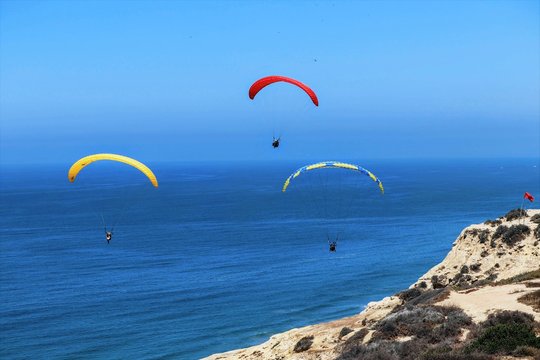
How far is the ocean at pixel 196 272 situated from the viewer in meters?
47.0

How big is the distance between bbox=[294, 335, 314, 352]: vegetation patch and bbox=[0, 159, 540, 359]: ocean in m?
14.7

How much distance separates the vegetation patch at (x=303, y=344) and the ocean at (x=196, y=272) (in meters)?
14.7

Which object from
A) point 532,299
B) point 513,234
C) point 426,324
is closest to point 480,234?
point 513,234

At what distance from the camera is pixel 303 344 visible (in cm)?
2836

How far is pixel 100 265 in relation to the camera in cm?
7656

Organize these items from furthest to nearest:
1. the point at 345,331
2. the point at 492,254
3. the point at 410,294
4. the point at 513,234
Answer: the point at 513,234
the point at 492,254
the point at 410,294
the point at 345,331

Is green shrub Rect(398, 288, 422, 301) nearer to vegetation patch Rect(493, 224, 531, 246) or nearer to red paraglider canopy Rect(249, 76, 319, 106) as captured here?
vegetation patch Rect(493, 224, 531, 246)

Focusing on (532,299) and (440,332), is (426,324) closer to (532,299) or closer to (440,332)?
(440,332)

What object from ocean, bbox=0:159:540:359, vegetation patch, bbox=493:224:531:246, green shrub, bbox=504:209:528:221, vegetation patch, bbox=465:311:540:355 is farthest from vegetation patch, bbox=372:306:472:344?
green shrub, bbox=504:209:528:221

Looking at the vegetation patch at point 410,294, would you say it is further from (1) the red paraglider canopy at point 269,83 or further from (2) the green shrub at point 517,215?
(2) the green shrub at point 517,215

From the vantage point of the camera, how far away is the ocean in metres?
47.0

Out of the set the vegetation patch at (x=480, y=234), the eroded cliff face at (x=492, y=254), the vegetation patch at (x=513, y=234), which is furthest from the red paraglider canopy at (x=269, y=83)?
the vegetation patch at (x=480, y=234)

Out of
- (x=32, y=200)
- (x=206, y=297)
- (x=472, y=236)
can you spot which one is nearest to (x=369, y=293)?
(x=472, y=236)

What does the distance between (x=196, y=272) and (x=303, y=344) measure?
143 feet
